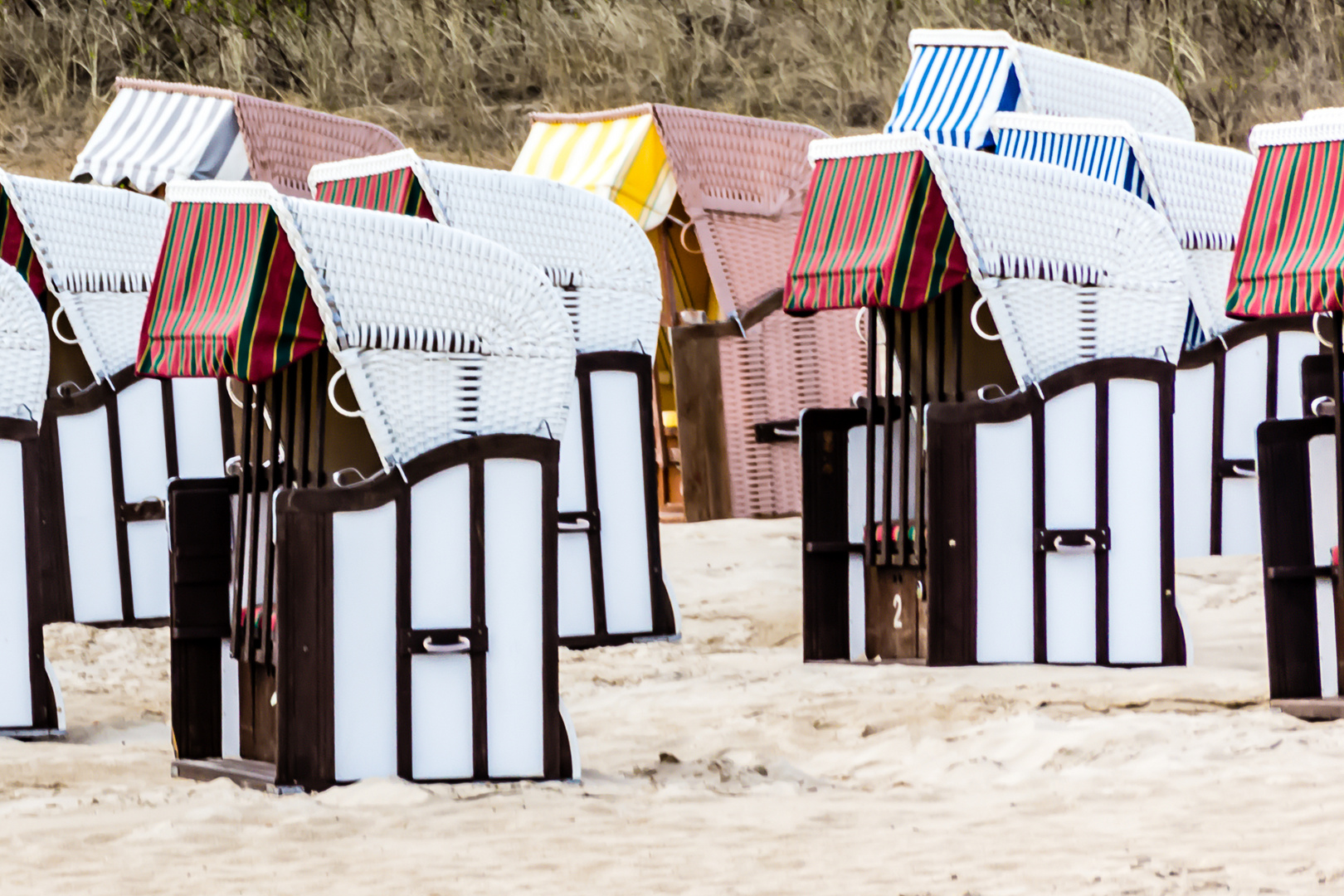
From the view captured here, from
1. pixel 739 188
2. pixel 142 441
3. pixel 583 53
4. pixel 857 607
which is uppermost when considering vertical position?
pixel 583 53

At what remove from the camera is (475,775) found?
17.9 feet

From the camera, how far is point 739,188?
1104 cm

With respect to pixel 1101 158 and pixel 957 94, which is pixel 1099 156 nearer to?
pixel 1101 158

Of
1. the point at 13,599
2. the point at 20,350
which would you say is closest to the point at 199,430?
the point at 20,350

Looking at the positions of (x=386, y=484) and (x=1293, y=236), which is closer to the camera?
(x=386, y=484)

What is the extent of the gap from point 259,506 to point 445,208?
8.35 feet

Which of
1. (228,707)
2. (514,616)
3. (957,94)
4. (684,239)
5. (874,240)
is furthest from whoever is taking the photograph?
(684,239)

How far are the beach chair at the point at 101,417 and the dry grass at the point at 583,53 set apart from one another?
8.96 m

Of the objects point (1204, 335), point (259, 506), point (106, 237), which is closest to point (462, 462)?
point (259, 506)

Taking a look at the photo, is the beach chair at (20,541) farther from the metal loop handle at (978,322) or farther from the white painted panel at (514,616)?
the metal loop handle at (978,322)

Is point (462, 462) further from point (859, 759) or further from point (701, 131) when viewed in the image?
point (701, 131)

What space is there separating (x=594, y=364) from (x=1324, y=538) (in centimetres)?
304

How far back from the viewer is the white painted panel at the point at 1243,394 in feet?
28.5

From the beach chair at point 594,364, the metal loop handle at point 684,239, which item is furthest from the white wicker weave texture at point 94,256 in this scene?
the metal loop handle at point 684,239
